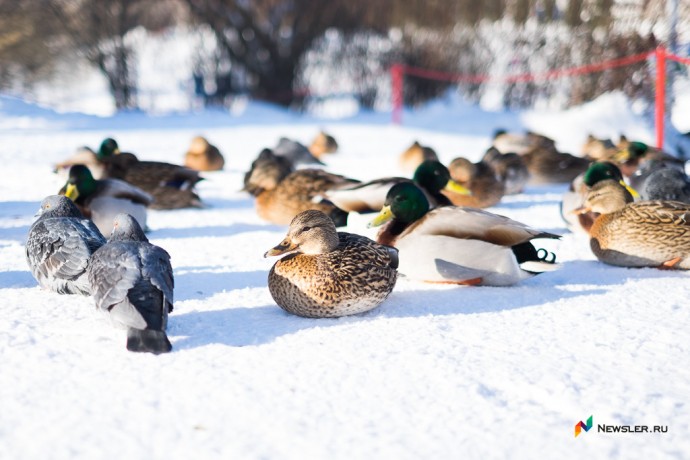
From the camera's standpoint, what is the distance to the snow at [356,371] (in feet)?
7.29

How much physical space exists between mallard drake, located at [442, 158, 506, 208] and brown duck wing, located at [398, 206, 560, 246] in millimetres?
2549

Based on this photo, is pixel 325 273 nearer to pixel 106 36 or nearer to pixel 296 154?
pixel 296 154

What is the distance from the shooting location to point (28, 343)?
117 inches

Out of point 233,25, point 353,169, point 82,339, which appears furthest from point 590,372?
point 233,25

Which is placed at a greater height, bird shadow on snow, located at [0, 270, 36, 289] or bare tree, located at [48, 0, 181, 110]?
bare tree, located at [48, 0, 181, 110]

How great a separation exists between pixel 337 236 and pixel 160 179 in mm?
3184

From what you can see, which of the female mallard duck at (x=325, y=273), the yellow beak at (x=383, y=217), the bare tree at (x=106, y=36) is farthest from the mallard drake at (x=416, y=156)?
the bare tree at (x=106, y=36)

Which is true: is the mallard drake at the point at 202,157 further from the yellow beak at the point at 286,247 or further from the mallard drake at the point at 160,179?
the yellow beak at the point at 286,247

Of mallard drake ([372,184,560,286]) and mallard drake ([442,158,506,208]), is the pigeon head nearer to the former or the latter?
mallard drake ([372,184,560,286])

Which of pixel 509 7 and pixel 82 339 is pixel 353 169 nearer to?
pixel 82 339

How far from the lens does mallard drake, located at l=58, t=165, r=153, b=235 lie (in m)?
4.96

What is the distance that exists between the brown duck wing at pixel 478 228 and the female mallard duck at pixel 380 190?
82 centimetres

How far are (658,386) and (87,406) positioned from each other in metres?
1.89

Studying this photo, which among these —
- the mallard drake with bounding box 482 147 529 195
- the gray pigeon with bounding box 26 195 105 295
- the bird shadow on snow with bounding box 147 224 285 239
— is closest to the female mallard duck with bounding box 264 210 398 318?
the gray pigeon with bounding box 26 195 105 295
